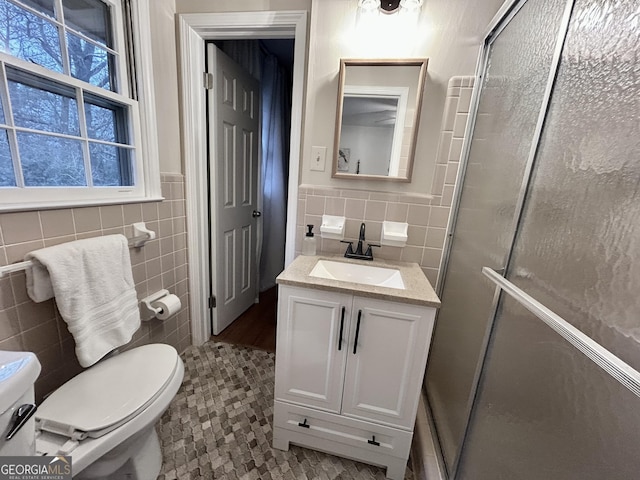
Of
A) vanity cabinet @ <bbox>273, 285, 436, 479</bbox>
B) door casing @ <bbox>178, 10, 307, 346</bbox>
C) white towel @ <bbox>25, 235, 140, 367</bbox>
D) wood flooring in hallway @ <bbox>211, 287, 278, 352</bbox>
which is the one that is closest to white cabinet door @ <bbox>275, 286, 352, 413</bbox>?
vanity cabinet @ <bbox>273, 285, 436, 479</bbox>

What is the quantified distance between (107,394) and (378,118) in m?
1.64

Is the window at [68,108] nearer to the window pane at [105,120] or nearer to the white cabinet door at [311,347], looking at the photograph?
the window pane at [105,120]

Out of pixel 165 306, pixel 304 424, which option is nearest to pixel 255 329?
pixel 165 306

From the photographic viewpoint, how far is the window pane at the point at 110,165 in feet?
3.68

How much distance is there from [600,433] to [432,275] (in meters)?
0.97

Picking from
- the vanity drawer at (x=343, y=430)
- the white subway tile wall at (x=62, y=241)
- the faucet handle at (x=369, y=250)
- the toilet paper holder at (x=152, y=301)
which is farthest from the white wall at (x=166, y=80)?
the vanity drawer at (x=343, y=430)

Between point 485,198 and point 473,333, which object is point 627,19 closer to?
point 485,198

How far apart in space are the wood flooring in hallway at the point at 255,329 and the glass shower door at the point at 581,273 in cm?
154

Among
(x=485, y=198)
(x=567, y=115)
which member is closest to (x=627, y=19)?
(x=567, y=115)

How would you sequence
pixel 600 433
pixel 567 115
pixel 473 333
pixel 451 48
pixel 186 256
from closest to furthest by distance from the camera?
pixel 600 433
pixel 567 115
pixel 473 333
pixel 451 48
pixel 186 256

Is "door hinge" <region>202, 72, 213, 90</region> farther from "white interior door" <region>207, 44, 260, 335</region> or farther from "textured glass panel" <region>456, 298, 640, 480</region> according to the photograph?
"textured glass panel" <region>456, 298, 640, 480</region>

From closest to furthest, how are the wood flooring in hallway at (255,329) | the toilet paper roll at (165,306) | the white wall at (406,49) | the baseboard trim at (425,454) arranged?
1. the baseboard trim at (425,454)
2. the white wall at (406,49)
3. the toilet paper roll at (165,306)
4. the wood flooring in hallway at (255,329)

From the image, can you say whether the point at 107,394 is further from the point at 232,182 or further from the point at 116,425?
the point at 232,182

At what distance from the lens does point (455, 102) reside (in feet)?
4.05
